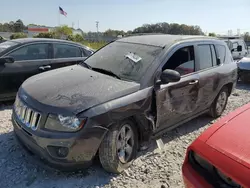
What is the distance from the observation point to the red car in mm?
1683

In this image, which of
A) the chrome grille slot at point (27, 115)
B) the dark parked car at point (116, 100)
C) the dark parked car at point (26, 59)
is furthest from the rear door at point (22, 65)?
the chrome grille slot at point (27, 115)

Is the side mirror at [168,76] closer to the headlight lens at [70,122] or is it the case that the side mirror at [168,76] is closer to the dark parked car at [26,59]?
the headlight lens at [70,122]

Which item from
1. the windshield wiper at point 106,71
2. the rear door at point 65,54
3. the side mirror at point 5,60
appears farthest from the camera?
the rear door at point 65,54

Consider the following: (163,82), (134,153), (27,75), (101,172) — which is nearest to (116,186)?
(101,172)

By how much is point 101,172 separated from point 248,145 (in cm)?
179

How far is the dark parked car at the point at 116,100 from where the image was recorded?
2.55 meters

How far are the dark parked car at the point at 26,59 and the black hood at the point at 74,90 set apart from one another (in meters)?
1.75

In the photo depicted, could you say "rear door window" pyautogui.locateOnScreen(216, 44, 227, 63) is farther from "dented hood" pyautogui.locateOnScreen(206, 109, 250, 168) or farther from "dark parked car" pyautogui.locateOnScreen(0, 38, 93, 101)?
"dark parked car" pyautogui.locateOnScreen(0, 38, 93, 101)

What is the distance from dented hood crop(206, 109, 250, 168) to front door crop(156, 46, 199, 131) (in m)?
1.17

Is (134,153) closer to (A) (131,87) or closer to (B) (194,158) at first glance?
(A) (131,87)

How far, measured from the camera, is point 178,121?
3824 mm

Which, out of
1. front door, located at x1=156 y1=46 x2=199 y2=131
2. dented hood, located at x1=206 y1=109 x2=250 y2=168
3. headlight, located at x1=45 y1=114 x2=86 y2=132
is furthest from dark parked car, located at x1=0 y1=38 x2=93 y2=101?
dented hood, located at x1=206 y1=109 x2=250 y2=168

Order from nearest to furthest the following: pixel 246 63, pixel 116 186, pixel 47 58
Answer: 1. pixel 116 186
2. pixel 47 58
3. pixel 246 63

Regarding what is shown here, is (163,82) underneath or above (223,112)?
above
